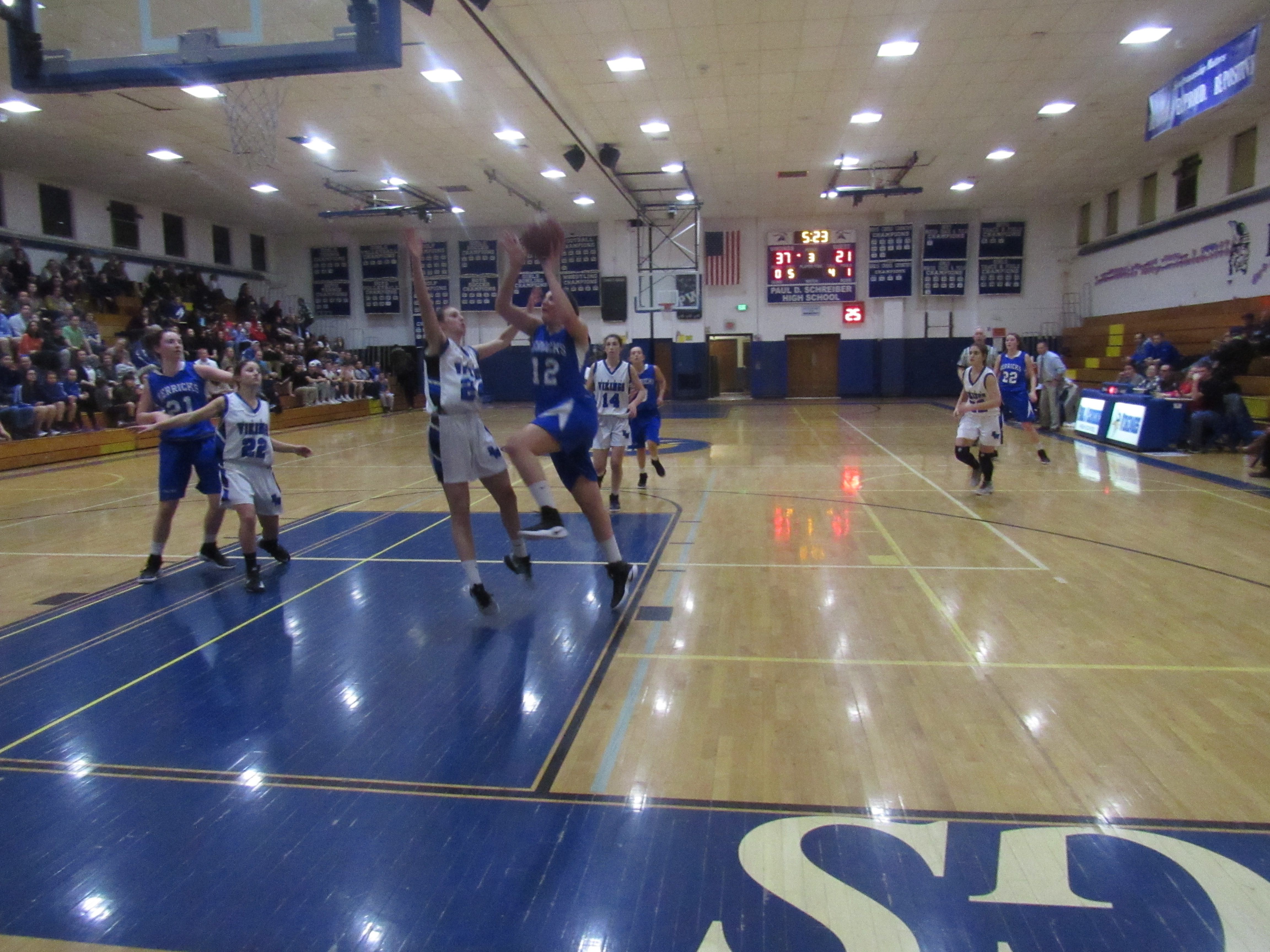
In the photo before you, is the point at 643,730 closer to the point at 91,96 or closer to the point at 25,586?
the point at 25,586

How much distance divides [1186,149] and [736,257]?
11.6 m

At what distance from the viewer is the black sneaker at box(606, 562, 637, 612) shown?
480cm

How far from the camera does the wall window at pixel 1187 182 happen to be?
17.6m

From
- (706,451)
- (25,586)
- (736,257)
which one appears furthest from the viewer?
(736,257)

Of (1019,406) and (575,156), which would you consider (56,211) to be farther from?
(1019,406)

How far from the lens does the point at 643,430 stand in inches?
356

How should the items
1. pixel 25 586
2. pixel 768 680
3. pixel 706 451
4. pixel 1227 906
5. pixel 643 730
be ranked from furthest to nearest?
pixel 706 451 < pixel 25 586 < pixel 768 680 < pixel 643 730 < pixel 1227 906

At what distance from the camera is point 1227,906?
7.27 feet

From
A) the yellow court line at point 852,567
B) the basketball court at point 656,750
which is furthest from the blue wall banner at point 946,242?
the yellow court line at point 852,567

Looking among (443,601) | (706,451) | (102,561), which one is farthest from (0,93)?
(443,601)

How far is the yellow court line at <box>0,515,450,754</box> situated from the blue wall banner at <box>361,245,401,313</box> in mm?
21621

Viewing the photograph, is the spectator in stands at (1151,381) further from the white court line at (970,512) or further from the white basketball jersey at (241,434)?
the white basketball jersey at (241,434)

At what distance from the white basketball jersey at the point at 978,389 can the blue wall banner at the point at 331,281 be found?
2285 cm

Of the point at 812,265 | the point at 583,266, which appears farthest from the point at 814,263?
the point at 583,266
